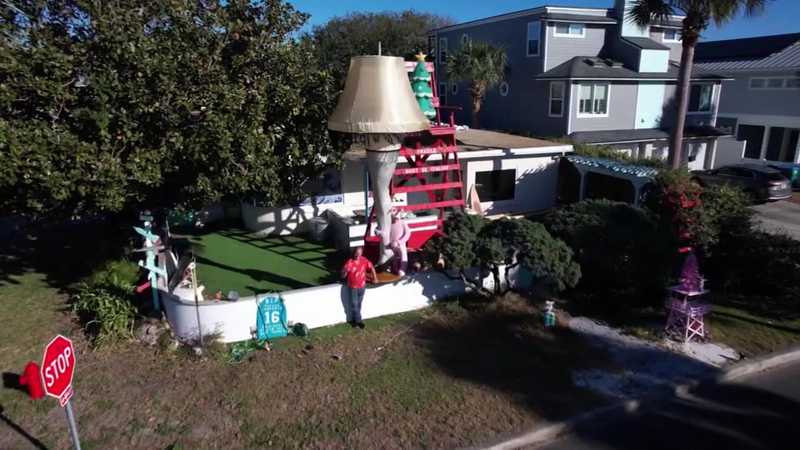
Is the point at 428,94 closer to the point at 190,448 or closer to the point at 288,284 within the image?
the point at 288,284

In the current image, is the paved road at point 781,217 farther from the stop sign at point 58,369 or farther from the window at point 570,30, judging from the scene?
the stop sign at point 58,369

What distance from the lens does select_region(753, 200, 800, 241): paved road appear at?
18141 mm

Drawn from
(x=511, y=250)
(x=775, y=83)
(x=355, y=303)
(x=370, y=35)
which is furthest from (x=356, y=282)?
(x=370, y=35)

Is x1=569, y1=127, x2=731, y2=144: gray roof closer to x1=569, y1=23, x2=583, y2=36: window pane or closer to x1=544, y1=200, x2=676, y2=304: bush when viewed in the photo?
x1=569, y1=23, x2=583, y2=36: window pane

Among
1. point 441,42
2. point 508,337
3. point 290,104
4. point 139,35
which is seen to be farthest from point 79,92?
point 441,42

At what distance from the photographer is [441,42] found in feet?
115

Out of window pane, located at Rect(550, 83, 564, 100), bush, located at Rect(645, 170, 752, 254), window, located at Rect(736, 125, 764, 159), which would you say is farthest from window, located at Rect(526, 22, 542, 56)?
window, located at Rect(736, 125, 764, 159)

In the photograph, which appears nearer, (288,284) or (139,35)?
(139,35)

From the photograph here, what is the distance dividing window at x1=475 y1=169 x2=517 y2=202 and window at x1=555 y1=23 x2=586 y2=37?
35.6ft

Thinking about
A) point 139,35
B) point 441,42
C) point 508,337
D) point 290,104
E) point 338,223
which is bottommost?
point 508,337

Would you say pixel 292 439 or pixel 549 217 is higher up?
pixel 549 217

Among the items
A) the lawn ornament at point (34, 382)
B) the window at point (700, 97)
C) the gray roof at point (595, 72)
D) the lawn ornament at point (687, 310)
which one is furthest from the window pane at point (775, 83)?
the lawn ornament at point (34, 382)

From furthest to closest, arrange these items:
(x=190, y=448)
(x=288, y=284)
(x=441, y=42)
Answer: (x=441, y=42)
(x=288, y=284)
(x=190, y=448)

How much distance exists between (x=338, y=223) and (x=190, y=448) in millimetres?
8854
